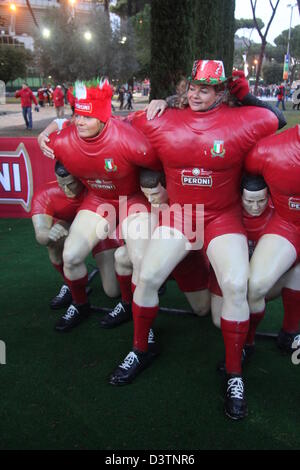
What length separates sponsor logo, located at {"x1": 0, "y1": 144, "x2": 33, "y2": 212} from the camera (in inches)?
242

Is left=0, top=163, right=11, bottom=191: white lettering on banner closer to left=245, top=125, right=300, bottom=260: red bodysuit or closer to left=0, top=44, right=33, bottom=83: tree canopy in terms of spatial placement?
left=245, top=125, right=300, bottom=260: red bodysuit

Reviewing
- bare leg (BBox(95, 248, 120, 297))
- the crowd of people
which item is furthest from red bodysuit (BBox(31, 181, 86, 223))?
bare leg (BBox(95, 248, 120, 297))

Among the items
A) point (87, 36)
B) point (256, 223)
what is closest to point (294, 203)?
point (256, 223)

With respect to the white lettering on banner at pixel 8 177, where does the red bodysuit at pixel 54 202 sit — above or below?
above

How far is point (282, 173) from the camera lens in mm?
2594

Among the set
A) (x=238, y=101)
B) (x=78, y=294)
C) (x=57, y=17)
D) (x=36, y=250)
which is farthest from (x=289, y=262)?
(x=57, y=17)

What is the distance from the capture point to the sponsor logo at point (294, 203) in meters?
2.65

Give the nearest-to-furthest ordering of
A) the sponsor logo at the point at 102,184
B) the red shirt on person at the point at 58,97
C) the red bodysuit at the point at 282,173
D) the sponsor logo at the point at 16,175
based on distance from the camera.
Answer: the red bodysuit at the point at 282,173 < the sponsor logo at the point at 102,184 < the sponsor logo at the point at 16,175 < the red shirt on person at the point at 58,97

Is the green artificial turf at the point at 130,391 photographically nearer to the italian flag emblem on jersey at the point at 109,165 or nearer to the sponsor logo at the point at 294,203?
the sponsor logo at the point at 294,203

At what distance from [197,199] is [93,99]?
3.31 ft

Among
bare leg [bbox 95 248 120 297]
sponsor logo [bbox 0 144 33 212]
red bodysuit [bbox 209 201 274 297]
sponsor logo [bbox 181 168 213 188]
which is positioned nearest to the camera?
sponsor logo [bbox 181 168 213 188]

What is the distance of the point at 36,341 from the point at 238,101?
7.55 ft

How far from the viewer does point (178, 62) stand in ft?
19.2

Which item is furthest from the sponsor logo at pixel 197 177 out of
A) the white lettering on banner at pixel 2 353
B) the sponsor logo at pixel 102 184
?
the white lettering on banner at pixel 2 353
